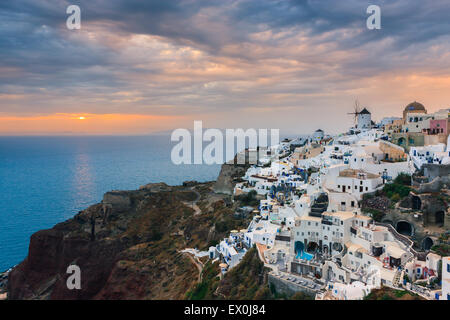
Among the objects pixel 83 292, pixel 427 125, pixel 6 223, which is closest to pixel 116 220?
pixel 83 292

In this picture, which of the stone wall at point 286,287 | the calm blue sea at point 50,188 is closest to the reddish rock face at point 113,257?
the calm blue sea at point 50,188

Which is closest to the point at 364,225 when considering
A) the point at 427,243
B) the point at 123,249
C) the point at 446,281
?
the point at 427,243

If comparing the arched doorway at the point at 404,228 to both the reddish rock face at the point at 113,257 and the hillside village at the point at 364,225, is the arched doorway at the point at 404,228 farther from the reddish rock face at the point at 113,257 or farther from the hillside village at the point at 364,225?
the reddish rock face at the point at 113,257

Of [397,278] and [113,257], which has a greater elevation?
[397,278]

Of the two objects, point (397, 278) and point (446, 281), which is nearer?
point (446, 281)

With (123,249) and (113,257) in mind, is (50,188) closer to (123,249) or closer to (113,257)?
(123,249)

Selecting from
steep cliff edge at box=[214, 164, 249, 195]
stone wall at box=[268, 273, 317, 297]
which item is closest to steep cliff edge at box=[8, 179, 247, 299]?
steep cliff edge at box=[214, 164, 249, 195]
